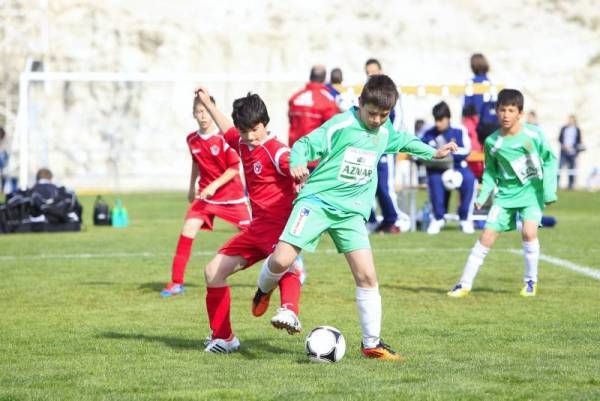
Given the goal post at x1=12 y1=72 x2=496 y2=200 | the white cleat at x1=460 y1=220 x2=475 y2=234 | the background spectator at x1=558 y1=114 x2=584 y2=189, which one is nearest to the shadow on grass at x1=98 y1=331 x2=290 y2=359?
the white cleat at x1=460 y1=220 x2=475 y2=234

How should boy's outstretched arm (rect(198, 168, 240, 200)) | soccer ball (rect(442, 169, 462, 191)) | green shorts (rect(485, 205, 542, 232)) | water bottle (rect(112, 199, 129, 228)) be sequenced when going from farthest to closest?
1. water bottle (rect(112, 199, 129, 228))
2. soccer ball (rect(442, 169, 462, 191))
3. green shorts (rect(485, 205, 542, 232))
4. boy's outstretched arm (rect(198, 168, 240, 200))

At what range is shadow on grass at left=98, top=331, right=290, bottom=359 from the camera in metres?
8.52

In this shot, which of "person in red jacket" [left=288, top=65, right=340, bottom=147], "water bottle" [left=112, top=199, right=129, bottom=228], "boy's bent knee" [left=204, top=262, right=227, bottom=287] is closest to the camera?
"boy's bent knee" [left=204, top=262, right=227, bottom=287]

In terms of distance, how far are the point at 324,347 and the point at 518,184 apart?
4.41 metres

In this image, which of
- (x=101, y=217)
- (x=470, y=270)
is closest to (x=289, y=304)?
(x=470, y=270)

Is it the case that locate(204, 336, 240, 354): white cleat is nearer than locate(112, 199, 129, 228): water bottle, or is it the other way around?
locate(204, 336, 240, 354): white cleat

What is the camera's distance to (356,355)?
833cm

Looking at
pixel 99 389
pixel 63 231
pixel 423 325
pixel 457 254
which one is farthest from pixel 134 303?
pixel 63 231

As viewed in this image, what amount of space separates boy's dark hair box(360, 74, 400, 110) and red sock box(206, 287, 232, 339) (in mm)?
1708

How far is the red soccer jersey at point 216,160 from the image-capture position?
39.5ft

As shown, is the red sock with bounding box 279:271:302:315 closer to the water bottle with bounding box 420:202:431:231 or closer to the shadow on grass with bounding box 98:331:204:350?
the shadow on grass with bounding box 98:331:204:350

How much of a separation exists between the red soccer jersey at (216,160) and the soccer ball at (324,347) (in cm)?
425

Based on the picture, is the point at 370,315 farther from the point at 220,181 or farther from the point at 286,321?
the point at 220,181

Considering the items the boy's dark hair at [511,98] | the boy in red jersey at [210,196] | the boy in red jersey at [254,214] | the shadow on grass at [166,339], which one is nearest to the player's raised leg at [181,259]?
the boy in red jersey at [210,196]
